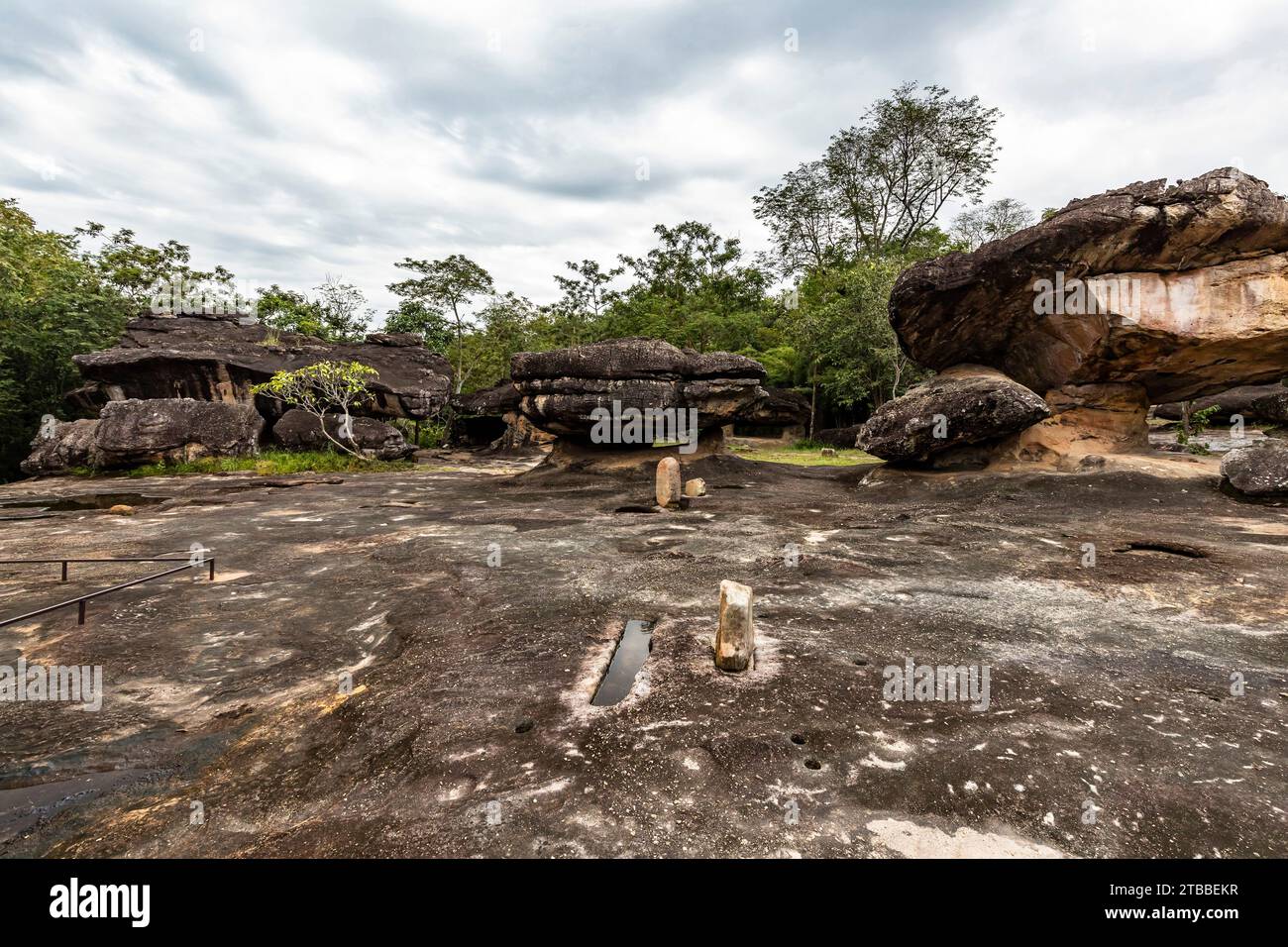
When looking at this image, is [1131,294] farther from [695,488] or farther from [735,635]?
[735,635]

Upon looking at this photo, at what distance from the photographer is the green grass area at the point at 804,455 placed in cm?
2728

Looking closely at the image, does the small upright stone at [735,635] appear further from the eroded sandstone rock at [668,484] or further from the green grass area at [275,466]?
the green grass area at [275,466]

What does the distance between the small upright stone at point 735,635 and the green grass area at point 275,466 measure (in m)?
23.4

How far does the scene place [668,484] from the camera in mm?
15055

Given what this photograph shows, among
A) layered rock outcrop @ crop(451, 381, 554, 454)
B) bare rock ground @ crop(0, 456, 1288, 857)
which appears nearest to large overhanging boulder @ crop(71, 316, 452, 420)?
layered rock outcrop @ crop(451, 381, 554, 454)

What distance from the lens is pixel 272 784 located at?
12.8ft

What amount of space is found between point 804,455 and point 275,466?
2526 centimetres

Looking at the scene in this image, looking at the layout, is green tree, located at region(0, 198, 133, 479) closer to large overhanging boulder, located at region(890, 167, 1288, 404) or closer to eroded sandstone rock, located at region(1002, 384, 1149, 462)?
large overhanging boulder, located at region(890, 167, 1288, 404)

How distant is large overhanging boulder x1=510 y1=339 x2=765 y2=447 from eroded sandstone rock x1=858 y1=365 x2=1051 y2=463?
215 inches

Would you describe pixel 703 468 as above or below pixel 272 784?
above

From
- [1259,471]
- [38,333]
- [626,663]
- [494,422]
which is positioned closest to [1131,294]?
[1259,471]
